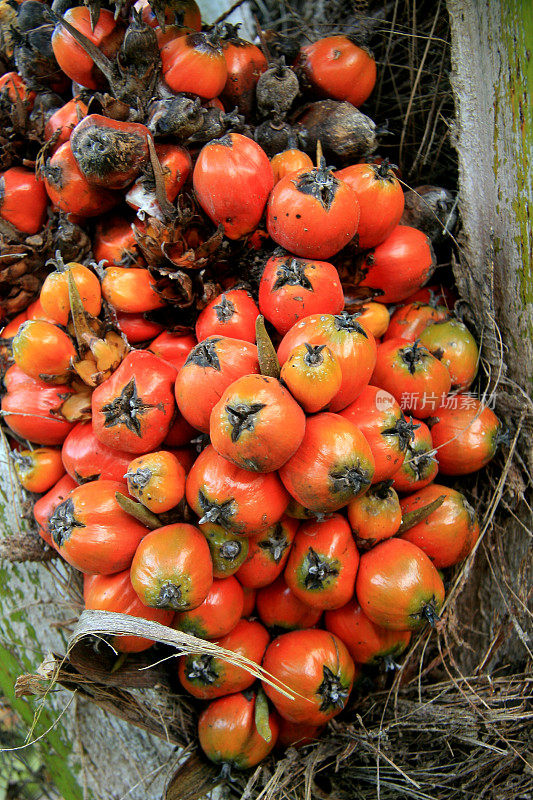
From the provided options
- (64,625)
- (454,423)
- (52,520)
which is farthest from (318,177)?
(64,625)

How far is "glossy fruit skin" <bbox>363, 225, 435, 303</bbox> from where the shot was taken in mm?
2322

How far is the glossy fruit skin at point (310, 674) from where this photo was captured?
1.92m

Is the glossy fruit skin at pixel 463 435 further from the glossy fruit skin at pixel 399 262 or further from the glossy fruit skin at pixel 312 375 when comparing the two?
the glossy fruit skin at pixel 312 375

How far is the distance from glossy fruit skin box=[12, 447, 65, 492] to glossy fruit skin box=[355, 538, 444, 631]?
1292 millimetres

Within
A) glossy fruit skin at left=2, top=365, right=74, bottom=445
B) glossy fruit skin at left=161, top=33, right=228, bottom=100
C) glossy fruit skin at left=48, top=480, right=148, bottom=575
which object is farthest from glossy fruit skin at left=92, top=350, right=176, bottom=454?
glossy fruit skin at left=161, top=33, right=228, bottom=100

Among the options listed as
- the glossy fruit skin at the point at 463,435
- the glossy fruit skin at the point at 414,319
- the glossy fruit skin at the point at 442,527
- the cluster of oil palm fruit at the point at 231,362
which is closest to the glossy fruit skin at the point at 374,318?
the cluster of oil palm fruit at the point at 231,362

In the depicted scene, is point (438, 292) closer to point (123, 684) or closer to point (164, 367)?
point (164, 367)

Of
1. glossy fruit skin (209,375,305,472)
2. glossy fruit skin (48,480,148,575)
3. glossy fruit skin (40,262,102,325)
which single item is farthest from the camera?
glossy fruit skin (40,262,102,325)

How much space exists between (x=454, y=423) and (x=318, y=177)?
1112 millimetres

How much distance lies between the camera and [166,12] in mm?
2438

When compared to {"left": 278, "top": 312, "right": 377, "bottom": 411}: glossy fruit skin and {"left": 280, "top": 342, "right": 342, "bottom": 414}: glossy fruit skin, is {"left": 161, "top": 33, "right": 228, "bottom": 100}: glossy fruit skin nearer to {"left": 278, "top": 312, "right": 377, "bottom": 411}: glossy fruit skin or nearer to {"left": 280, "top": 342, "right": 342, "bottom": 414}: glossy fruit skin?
{"left": 278, "top": 312, "right": 377, "bottom": 411}: glossy fruit skin

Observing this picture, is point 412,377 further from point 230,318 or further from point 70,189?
point 70,189

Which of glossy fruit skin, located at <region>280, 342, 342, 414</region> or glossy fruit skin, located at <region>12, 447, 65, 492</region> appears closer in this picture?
glossy fruit skin, located at <region>280, 342, 342, 414</region>

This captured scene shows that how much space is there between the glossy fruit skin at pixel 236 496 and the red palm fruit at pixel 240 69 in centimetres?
176
